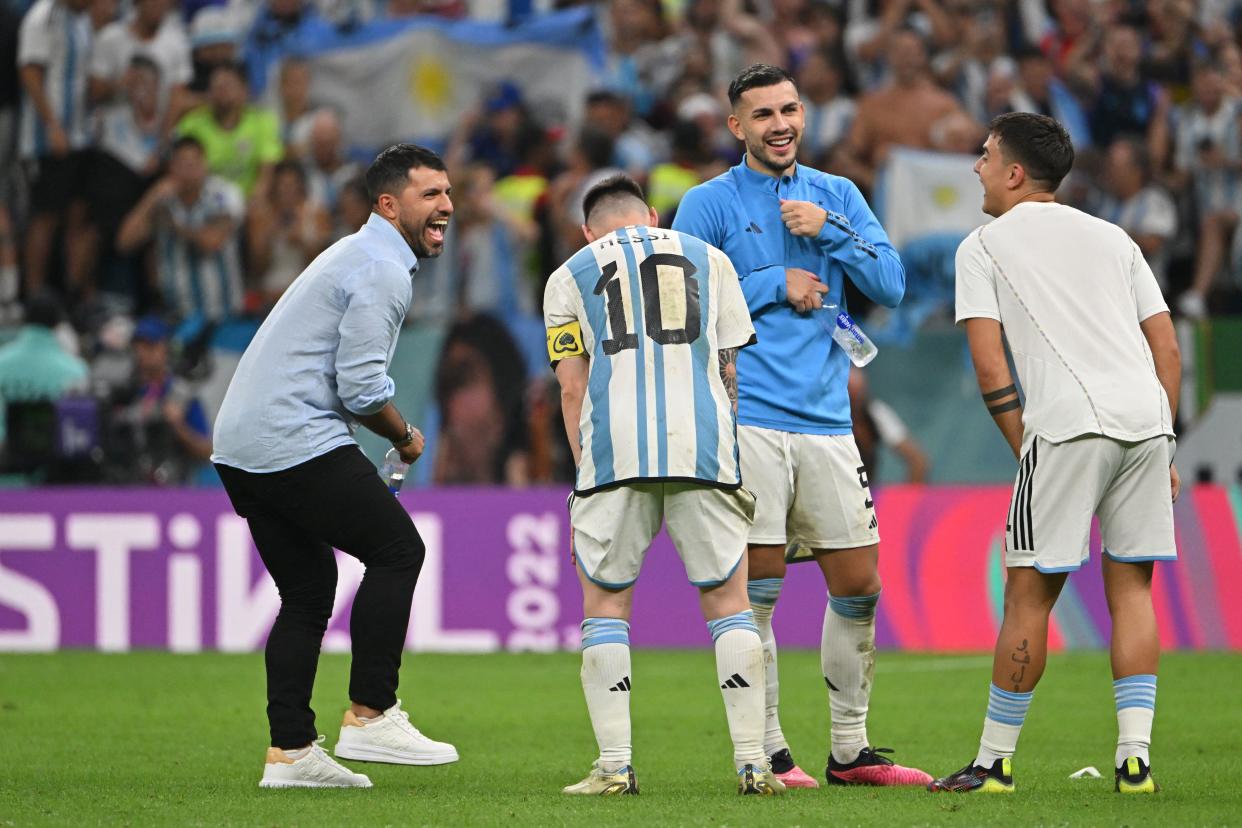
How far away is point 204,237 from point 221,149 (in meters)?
1.12

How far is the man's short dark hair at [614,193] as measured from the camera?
6.20 meters

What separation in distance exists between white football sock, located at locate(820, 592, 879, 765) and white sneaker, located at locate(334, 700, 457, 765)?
1407 millimetres

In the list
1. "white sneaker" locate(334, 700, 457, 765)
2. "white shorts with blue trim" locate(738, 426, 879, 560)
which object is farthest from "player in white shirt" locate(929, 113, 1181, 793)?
"white sneaker" locate(334, 700, 457, 765)

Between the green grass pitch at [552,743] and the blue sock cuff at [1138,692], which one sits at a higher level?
the blue sock cuff at [1138,692]

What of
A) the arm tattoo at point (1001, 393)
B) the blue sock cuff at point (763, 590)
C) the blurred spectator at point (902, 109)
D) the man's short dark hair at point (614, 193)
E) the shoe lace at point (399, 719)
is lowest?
the shoe lace at point (399, 719)

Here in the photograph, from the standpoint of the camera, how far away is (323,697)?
391 inches

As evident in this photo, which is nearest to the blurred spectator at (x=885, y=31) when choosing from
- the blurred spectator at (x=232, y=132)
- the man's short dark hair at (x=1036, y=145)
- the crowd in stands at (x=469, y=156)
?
the crowd in stands at (x=469, y=156)

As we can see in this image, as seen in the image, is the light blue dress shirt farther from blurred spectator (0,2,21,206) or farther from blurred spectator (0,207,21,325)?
blurred spectator (0,2,21,206)

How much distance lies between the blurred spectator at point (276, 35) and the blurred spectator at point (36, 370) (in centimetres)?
355

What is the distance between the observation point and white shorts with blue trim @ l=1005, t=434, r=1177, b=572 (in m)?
5.80

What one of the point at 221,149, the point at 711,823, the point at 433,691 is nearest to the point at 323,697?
the point at 433,691

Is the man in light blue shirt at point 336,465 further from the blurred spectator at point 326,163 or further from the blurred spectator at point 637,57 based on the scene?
the blurred spectator at point 637,57

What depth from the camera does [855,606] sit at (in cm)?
654

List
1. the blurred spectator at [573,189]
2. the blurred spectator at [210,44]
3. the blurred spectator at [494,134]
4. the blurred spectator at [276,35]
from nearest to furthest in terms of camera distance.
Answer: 1. the blurred spectator at [573,189]
2. the blurred spectator at [494,134]
3. the blurred spectator at [210,44]
4. the blurred spectator at [276,35]
